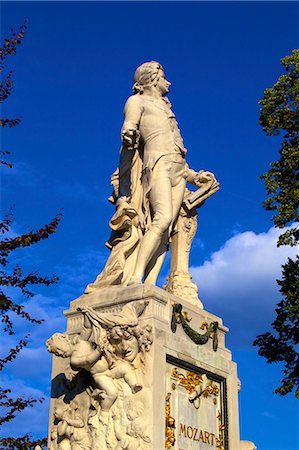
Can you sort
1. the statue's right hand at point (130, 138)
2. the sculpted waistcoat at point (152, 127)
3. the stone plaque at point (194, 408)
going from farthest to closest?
the sculpted waistcoat at point (152, 127), the statue's right hand at point (130, 138), the stone plaque at point (194, 408)

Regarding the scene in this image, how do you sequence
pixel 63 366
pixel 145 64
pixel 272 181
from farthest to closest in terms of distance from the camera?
1. pixel 272 181
2. pixel 145 64
3. pixel 63 366

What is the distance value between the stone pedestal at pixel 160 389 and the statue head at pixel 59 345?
1.22 ft

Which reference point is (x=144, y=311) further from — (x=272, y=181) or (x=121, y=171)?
(x=272, y=181)

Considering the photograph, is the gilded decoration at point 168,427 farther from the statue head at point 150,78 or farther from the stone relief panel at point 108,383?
the statue head at point 150,78

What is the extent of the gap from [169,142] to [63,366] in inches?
142

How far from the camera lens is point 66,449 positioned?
9672mm

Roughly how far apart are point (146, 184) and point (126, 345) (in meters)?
2.64

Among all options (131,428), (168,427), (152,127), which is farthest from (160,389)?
(152,127)

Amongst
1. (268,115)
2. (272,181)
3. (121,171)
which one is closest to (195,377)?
(121,171)

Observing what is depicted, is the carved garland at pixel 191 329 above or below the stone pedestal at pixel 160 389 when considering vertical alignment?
above

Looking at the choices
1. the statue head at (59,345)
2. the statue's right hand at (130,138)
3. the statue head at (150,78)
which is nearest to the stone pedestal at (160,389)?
the statue head at (59,345)

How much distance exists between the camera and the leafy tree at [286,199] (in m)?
18.2

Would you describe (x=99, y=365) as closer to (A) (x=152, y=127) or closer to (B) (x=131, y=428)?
(B) (x=131, y=428)

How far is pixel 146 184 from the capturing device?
36.6ft
